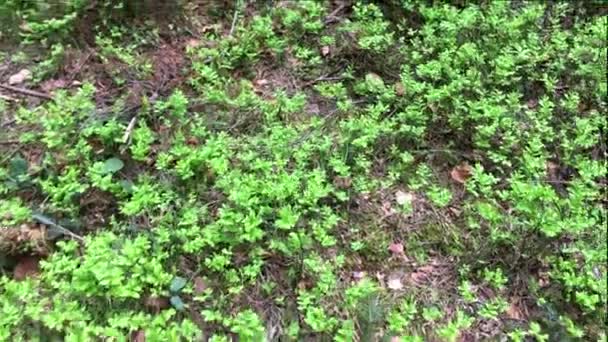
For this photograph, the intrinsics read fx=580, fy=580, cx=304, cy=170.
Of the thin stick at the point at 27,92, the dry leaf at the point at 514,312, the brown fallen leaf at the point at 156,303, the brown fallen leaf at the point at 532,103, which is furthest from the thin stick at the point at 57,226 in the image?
the brown fallen leaf at the point at 532,103

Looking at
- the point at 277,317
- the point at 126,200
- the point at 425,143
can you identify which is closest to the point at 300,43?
the point at 425,143

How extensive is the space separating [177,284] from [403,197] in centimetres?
142

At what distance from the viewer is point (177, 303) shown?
2.91 meters

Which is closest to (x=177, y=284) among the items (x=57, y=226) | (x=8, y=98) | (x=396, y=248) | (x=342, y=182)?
(x=57, y=226)

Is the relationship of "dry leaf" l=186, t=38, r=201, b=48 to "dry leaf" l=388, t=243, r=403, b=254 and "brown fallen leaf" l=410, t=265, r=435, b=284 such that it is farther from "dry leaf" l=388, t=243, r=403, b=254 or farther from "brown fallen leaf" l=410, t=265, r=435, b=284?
"brown fallen leaf" l=410, t=265, r=435, b=284

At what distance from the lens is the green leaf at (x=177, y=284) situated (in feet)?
9.67

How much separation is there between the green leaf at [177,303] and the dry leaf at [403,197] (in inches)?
54.9

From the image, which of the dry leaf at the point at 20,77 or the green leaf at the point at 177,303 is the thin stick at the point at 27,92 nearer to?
the dry leaf at the point at 20,77

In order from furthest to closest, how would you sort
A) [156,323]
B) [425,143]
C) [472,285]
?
[425,143]
[472,285]
[156,323]

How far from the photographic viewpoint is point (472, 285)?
3.18 metres

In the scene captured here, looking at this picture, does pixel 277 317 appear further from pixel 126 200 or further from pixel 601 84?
pixel 601 84

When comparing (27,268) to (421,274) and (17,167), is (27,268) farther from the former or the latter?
(421,274)

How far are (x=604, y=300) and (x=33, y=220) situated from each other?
3047 millimetres

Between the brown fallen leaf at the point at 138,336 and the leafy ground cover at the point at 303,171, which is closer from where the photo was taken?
the brown fallen leaf at the point at 138,336
